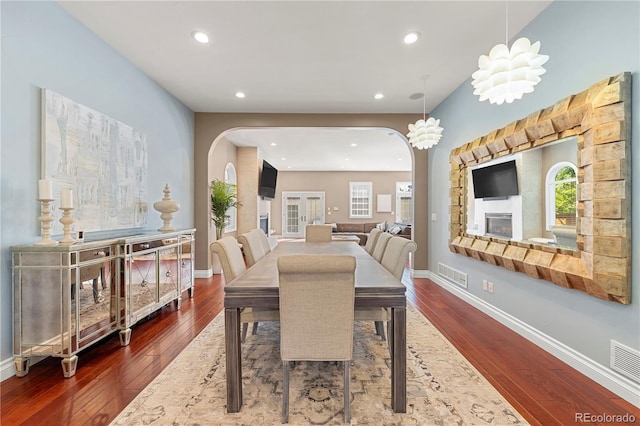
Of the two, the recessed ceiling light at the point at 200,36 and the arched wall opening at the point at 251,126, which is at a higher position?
the recessed ceiling light at the point at 200,36

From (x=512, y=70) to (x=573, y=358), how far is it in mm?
2114

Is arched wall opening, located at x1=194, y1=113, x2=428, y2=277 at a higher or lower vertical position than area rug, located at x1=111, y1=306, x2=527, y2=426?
higher

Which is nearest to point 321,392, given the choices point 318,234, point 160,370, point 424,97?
point 160,370

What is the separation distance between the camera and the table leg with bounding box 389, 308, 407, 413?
166cm

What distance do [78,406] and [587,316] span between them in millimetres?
3396

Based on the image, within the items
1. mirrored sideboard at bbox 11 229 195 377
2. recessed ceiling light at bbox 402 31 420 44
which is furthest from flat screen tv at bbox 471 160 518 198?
mirrored sideboard at bbox 11 229 195 377

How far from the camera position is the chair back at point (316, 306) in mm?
1503

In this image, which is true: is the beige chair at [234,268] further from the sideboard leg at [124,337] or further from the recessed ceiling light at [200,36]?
the recessed ceiling light at [200,36]

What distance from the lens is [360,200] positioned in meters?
12.1

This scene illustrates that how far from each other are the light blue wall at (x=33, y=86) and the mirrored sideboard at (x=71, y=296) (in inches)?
3.9

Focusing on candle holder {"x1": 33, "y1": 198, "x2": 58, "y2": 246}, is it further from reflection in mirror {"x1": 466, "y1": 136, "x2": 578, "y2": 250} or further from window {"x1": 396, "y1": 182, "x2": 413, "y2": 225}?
window {"x1": 396, "y1": 182, "x2": 413, "y2": 225}

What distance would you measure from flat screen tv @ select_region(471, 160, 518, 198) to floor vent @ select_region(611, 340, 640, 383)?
1476 millimetres

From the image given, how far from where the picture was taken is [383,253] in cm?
269

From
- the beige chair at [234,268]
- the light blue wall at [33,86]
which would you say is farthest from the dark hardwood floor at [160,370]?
the beige chair at [234,268]
